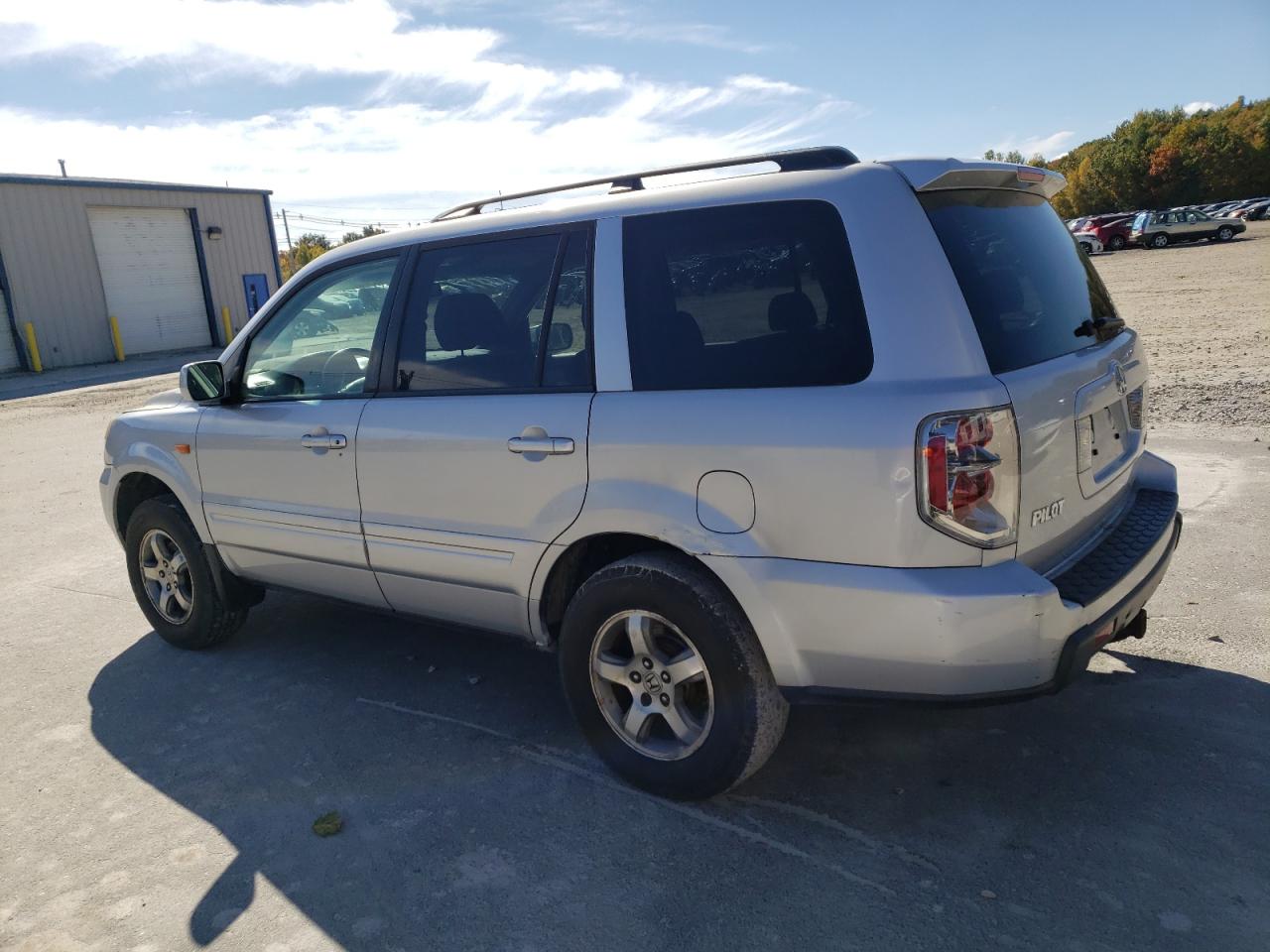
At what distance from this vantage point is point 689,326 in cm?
297

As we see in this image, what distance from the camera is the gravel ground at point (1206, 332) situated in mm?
8461

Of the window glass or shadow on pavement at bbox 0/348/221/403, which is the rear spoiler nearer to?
the window glass

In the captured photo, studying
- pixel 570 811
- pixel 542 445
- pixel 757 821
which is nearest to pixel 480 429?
pixel 542 445

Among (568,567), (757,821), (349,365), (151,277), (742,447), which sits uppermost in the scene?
(151,277)

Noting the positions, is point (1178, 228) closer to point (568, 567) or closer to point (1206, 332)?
point (1206, 332)

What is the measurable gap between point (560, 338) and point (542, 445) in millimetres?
388

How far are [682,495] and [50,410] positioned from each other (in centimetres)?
1619

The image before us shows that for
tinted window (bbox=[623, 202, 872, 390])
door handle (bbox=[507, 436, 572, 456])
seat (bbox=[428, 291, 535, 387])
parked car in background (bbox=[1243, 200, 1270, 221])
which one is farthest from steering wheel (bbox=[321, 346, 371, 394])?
parked car in background (bbox=[1243, 200, 1270, 221])

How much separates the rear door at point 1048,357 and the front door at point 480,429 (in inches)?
49.7

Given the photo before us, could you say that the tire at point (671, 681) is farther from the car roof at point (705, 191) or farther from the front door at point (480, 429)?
the car roof at point (705, 191)

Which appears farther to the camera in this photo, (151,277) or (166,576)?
(151,277)

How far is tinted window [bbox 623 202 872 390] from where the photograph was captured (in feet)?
8.80

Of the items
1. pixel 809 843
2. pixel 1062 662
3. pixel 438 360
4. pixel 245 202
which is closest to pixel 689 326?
pixel 438 360

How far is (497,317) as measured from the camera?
3459 mm
